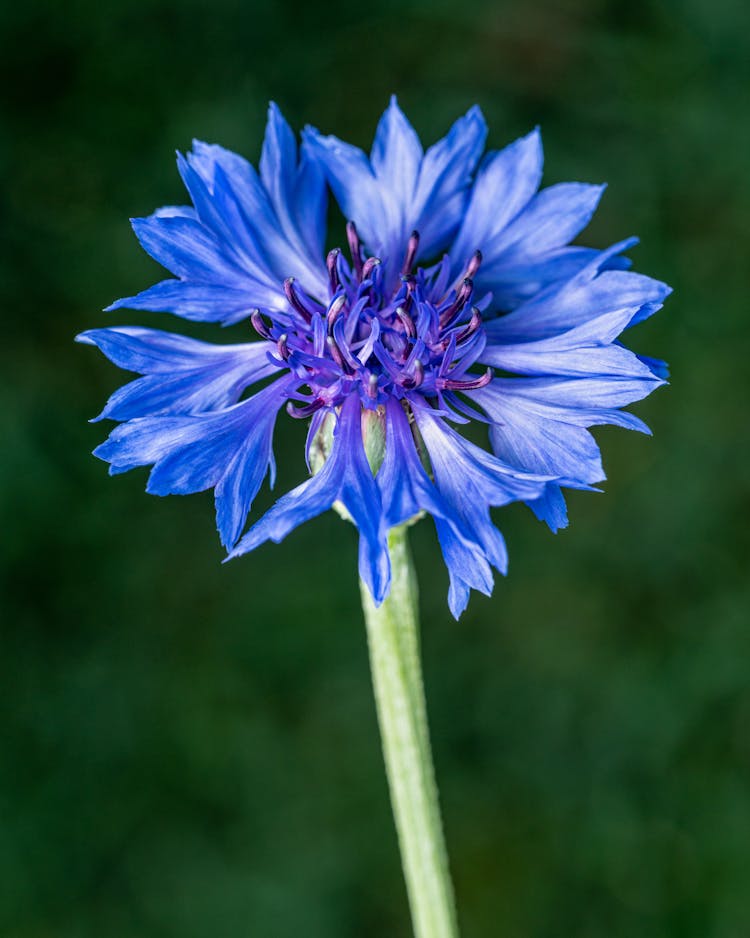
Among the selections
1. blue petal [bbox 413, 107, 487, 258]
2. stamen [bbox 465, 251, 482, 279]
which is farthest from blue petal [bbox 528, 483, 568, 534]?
blue petal [bbox 413, 107, 487, 258]

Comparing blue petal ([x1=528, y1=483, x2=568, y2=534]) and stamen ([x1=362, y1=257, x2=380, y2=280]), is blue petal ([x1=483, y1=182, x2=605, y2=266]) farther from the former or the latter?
blue petal ([x1=528, y1=483, x2=568, y2=534])

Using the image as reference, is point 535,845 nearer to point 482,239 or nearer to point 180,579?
point 180,579

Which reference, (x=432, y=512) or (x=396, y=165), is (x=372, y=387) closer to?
(x=432, y=512)

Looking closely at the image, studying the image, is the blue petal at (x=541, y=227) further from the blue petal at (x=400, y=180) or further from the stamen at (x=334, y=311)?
the stamen at (x=334, y=311)

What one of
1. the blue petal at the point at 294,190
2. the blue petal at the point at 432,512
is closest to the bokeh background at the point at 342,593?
the blue petal at the point at 294,190

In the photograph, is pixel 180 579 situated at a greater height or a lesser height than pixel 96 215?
lesser

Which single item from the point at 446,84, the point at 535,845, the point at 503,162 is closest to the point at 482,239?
the point at 503,162

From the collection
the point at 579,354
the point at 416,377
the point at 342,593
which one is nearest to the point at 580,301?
the point at 579,354
